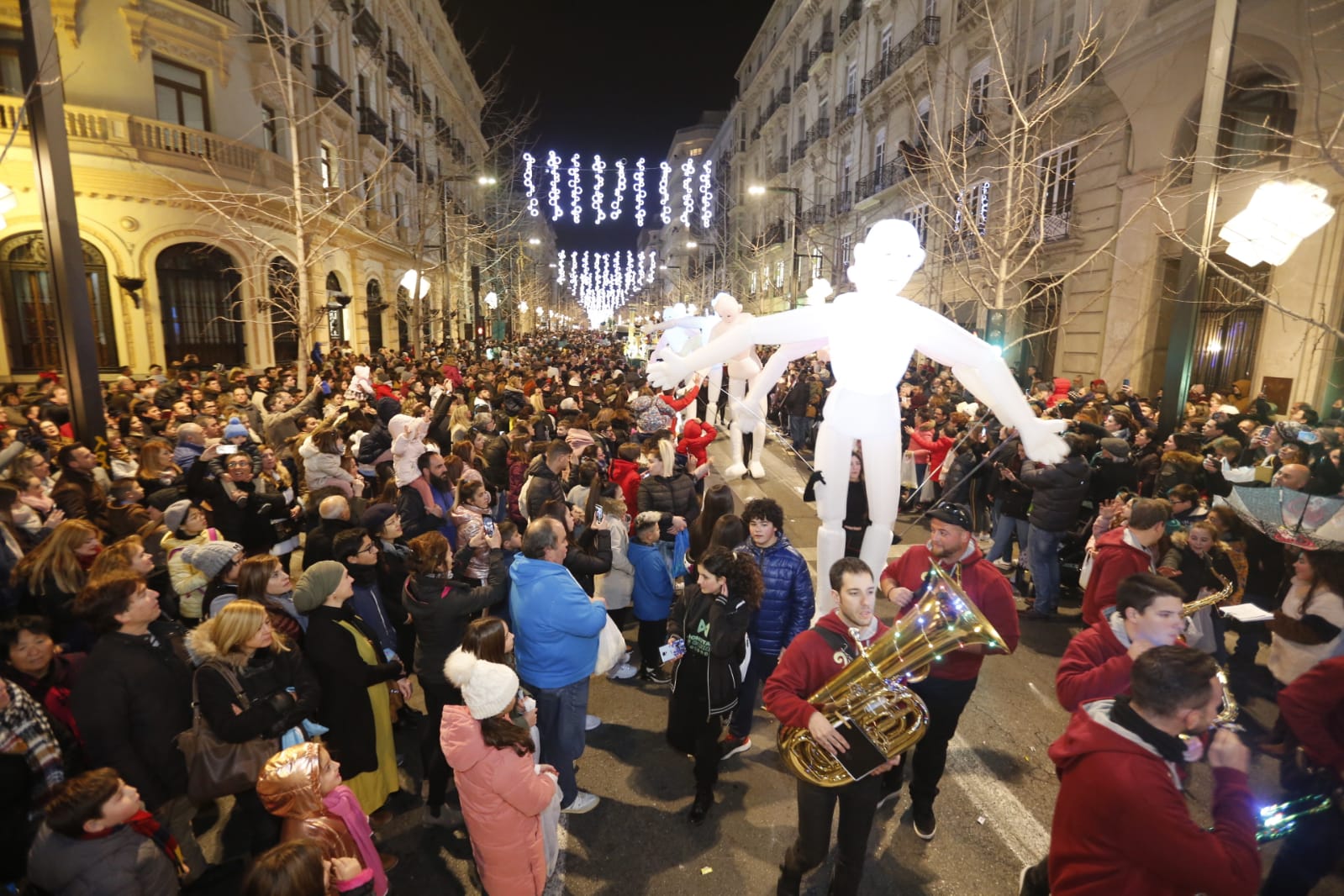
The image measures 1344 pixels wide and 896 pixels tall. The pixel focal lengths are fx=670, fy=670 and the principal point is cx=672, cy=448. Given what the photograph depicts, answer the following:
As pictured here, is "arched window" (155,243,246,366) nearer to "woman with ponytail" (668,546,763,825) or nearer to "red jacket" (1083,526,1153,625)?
"woman with ponytail" (668,546,763,825)

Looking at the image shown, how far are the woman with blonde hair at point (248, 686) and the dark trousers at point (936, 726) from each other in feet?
9.51

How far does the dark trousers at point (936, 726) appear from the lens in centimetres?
328

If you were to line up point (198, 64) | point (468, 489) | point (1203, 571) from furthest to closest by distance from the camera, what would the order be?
1. point (198, 64)
2. point (468, 489)
3. point (1203, 571)

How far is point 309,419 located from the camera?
7.92m

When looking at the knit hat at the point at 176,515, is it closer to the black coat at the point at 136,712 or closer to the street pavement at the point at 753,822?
the black coat at the point at 136,712

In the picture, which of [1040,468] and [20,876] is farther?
[1040,468]

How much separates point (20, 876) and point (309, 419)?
235 inches

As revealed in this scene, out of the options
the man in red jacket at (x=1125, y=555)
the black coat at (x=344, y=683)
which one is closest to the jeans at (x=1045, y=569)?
the man in red jacket at (x=1125, y=555)

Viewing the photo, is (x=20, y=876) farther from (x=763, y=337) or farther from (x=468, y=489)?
(x=763, y=337)

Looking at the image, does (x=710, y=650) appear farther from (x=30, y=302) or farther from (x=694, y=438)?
(x=30, y=302)

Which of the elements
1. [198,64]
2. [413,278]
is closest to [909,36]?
[413,278]

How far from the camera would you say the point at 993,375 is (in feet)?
13.2

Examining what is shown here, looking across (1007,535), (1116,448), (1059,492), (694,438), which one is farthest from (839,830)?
(1116,448)

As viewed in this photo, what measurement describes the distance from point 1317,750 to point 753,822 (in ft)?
7.96
